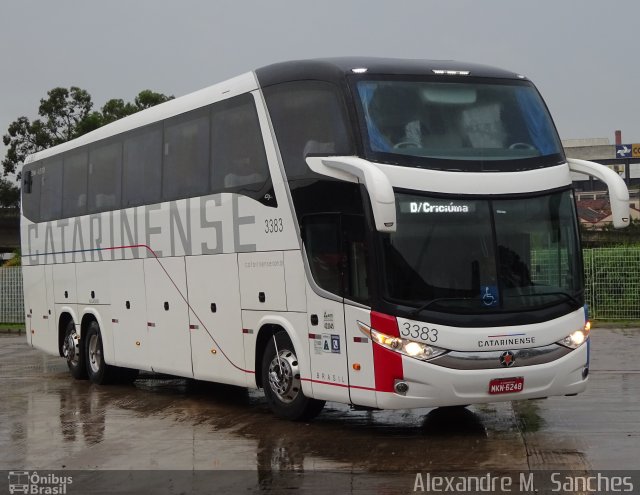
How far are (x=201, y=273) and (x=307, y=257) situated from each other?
10.00ft

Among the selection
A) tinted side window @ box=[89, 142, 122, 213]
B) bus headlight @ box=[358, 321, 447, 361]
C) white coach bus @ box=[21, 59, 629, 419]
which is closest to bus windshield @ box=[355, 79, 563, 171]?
white coach bus @ box=[21, 59, 629, 419]

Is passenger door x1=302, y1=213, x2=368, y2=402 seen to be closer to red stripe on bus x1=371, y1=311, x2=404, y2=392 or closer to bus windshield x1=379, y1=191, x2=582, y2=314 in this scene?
red stripe on bus x1=371, y1=311, x2=404, y2=392

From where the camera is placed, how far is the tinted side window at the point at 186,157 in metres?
15.1

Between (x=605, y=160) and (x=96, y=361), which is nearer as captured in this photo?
(x=96, y=361)

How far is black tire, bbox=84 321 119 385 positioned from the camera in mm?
18906

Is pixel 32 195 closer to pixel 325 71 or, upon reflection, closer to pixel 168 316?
pixel 168 316

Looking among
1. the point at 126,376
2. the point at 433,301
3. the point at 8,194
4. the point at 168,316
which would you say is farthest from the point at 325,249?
the point at 8,194

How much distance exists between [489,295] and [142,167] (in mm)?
7112

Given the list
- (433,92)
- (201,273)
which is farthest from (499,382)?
(201,273)

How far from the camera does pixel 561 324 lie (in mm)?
11820

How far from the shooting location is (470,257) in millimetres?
11586

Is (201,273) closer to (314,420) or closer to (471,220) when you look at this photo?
(314,420)

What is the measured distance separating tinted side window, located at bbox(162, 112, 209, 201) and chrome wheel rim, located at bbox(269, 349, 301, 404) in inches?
109

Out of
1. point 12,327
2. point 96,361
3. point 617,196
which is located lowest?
point 12,327
